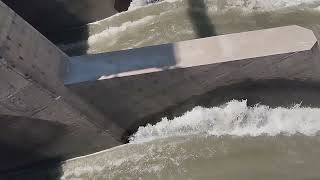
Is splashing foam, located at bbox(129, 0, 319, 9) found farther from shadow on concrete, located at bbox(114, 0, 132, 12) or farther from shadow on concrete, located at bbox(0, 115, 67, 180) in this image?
shadow on concrete, located at bbox(0, 115, 67, 180)

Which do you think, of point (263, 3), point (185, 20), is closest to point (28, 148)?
point (185, 20)

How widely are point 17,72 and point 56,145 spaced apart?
A: 199cm

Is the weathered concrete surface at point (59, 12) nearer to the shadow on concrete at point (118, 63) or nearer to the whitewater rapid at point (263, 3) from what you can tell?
the whitewater rapid at point (263, 3)

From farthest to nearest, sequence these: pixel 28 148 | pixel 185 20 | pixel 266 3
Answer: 1. pixel 185 20
2. pixel 266 3
3. pixel 28 148

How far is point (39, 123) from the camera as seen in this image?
8.47 meters

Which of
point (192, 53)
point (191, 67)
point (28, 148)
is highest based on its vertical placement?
point (192, 53)

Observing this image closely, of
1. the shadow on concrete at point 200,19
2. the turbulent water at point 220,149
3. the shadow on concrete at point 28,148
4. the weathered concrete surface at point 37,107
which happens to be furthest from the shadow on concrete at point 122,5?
the shadow on concrete at point 28,148

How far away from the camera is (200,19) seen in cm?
1089

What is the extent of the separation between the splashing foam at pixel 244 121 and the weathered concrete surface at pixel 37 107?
140cm

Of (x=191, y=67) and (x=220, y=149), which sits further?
(x=220, y=149)

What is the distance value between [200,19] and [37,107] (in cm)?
452

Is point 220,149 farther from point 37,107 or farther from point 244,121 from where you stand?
point 37,107

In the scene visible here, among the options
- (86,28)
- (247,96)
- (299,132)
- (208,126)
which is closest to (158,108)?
(208,126)

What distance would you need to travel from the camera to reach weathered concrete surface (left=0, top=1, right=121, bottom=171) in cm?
763
